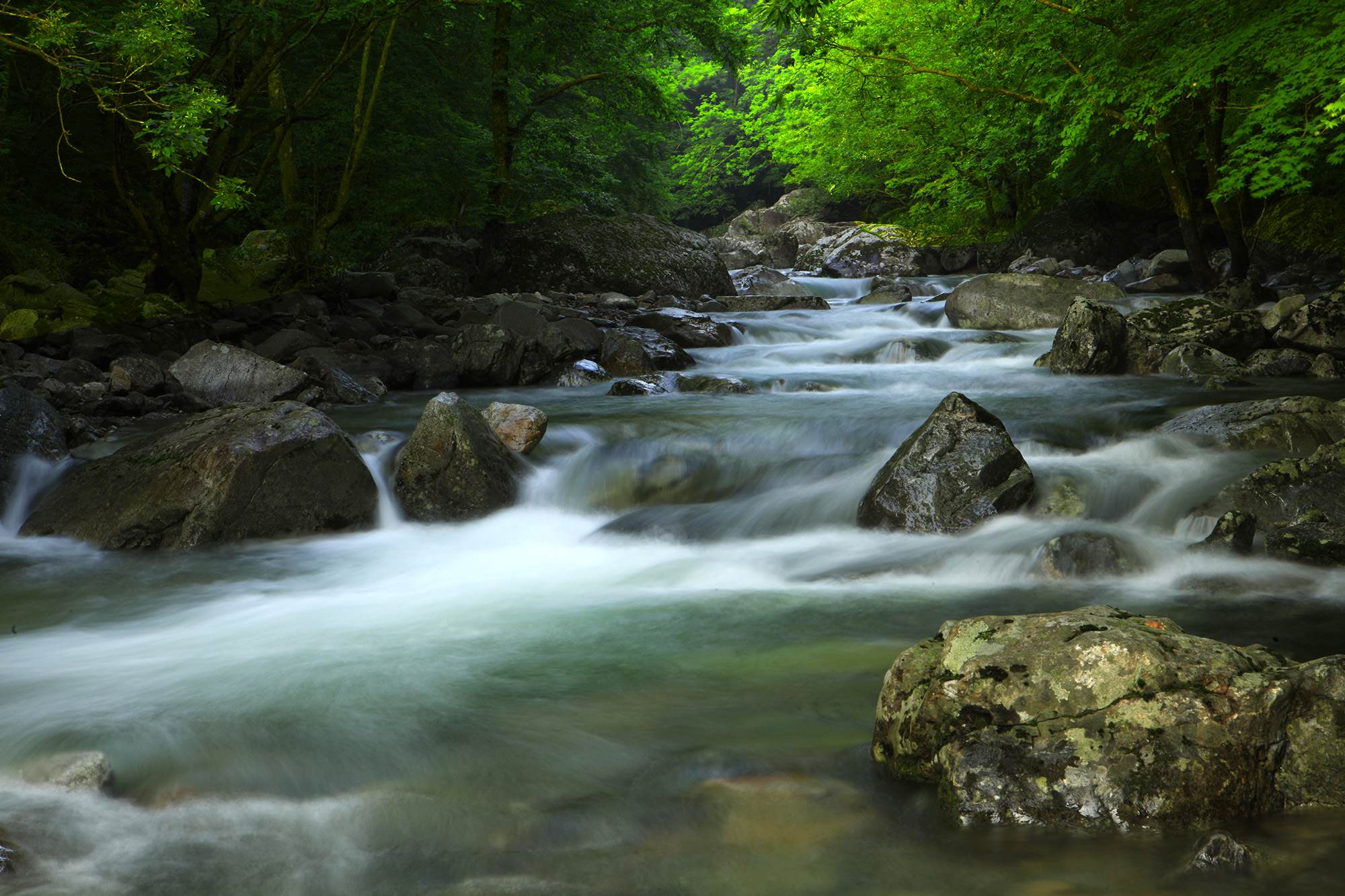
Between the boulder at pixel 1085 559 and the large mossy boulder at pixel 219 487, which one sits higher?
the large mossy boulder at pixel 219 487

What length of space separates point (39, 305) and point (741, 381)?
9.54 metres

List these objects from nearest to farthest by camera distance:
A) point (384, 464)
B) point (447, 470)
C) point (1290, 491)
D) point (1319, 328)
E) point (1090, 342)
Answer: point (1290, 491)
point (447, 470)
point (384, 464)
point (1319, 328)
point (1090, 342)

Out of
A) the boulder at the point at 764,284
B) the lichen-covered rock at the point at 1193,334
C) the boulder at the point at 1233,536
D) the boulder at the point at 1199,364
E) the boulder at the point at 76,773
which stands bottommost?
the boulder at the point at 76,773

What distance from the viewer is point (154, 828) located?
2.70 metres

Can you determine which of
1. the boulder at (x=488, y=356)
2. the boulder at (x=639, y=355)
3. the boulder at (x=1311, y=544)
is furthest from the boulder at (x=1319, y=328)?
the boulder at (x=488, y=356)

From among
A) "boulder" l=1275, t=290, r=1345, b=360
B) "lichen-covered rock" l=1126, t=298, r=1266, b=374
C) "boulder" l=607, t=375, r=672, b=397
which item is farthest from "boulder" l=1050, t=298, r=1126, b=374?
"boulder" l=607, t=375, r=672, b=397

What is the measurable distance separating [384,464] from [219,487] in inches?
63.3

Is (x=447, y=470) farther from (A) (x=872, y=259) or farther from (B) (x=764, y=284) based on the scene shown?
(A) (x=872, y=259)

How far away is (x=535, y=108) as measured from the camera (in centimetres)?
1847

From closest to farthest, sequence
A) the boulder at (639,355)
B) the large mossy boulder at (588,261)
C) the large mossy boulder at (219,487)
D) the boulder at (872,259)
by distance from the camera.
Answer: the large mossy boulder at (219,487) → the boulder at (639,355) → the large mossy boulder at (588,261) → the boulder at (872,259)

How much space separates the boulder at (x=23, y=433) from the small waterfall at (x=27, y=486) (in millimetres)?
27

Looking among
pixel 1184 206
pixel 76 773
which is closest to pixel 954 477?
pixel 76 773

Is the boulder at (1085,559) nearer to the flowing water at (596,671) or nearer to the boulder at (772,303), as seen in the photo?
the flowing water at (596,671)

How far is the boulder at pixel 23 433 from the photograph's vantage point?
6.91 meters
